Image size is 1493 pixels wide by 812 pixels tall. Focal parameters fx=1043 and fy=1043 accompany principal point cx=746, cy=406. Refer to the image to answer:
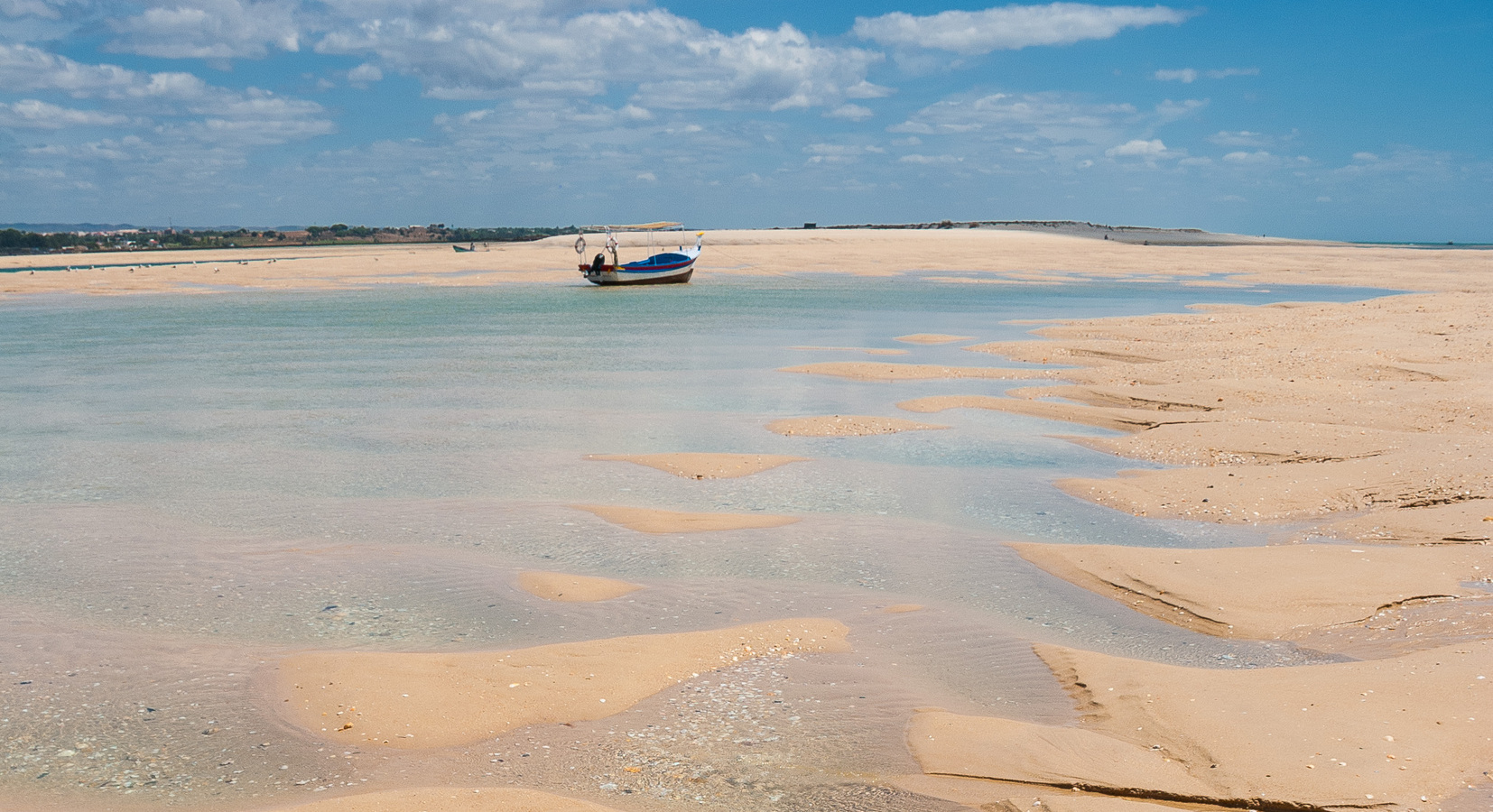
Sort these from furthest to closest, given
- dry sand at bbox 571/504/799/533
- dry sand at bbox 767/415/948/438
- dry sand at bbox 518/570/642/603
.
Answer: dry sand at bbox 767/415/948/438, dry sand at bbox 571/504/799/533, dry sand at bbox 518/570/642/603

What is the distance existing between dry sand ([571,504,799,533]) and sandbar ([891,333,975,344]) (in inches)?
725

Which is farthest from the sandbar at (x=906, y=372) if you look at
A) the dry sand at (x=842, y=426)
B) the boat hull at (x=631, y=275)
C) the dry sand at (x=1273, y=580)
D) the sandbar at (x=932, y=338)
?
the boat hull at (x=631, y=275)

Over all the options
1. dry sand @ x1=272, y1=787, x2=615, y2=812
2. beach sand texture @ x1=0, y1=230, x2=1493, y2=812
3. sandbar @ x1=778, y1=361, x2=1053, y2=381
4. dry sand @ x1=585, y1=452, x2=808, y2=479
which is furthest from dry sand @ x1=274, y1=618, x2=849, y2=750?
sandbar @ x1=778, y1=361, x2=1053, y2=381

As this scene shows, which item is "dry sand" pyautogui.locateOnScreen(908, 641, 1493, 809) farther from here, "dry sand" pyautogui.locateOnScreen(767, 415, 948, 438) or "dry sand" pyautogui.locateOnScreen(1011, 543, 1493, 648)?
"dry sand" pyautogui.locateOnScreen(767, 415, 948, 438)

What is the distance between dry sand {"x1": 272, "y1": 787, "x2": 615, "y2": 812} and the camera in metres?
5.74

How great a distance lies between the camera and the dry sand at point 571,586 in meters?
9.52

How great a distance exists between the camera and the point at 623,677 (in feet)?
25.0

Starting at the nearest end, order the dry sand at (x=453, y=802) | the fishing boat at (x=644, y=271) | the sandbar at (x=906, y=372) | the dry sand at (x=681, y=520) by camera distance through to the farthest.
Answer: the dry sand at (x=453, y=802) < the dry sand at (x=681, y=520) < the sandbar at (x=906, y=372) < the fishing boat at (x=644, y=271)

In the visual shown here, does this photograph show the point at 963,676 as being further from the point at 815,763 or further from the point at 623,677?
the point at 623,677

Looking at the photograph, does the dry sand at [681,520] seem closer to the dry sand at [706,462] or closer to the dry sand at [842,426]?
the dry sand at [706,462]

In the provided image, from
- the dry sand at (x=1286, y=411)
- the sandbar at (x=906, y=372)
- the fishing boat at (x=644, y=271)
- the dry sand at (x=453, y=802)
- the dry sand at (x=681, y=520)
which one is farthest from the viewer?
the fishing boat at (x=644, y=271)

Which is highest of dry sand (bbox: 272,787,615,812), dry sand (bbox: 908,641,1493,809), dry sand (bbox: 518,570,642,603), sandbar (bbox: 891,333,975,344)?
sandbar (bbox: 891,333,975,344)

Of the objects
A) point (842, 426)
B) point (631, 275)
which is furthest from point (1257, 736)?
point (631, 275)

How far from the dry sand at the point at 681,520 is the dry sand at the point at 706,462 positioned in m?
1.74
